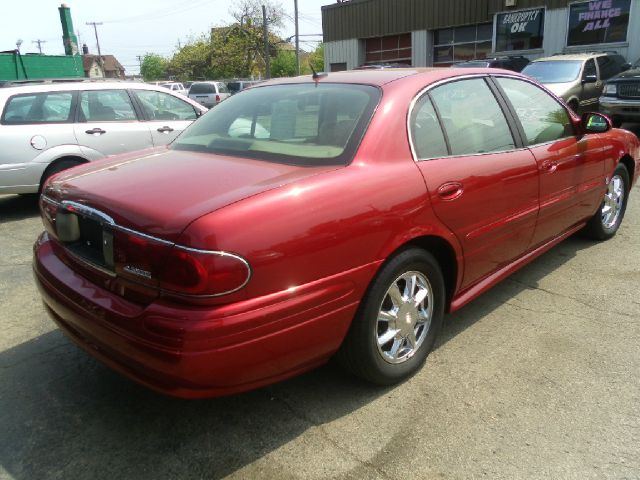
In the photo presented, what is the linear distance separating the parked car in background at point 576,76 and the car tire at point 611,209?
703 cm

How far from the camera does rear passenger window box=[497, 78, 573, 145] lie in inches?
137

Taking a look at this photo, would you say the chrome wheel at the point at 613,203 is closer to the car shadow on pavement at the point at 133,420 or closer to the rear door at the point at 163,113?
the car shadow on pavement at the point at 133,420

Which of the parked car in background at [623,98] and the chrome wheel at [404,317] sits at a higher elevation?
the parked car in background at [623,98]

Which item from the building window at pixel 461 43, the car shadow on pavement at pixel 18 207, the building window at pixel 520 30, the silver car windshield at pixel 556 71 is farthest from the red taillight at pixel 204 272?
the building window at pixel 461 43

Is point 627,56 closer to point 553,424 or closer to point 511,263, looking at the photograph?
point 511,263

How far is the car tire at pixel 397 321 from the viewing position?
8.05 feet

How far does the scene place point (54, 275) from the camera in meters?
2.56

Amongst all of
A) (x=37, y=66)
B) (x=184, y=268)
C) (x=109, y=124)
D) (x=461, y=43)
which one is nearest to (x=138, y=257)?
(x=184, y=268)

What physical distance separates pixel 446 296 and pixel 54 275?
6.73 ft

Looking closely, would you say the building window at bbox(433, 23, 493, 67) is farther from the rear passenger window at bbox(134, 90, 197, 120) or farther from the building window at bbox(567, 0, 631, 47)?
the rear passenger window at bbox(134, 90, 197, 120)

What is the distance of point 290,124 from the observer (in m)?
2.99

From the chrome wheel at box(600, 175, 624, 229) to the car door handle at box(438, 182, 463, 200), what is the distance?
2.42 meters

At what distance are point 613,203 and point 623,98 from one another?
7.31 meters

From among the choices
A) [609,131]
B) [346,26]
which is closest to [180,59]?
[346,26]
